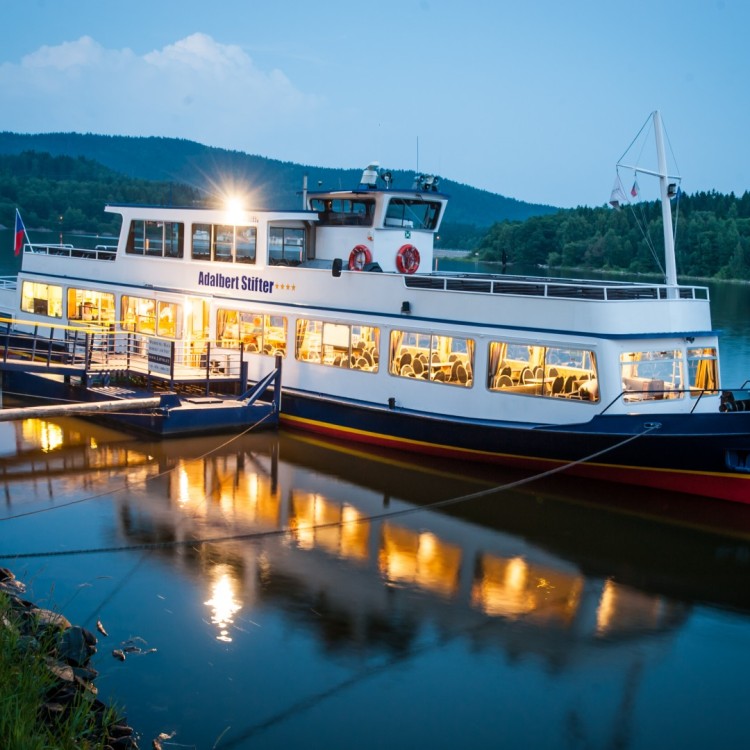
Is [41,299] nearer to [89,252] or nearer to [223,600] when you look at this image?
[89,252]

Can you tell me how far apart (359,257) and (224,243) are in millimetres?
3719

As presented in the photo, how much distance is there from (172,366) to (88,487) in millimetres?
4466

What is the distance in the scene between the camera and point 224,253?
861 inches

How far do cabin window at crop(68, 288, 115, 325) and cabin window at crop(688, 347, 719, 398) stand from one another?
49.0ft

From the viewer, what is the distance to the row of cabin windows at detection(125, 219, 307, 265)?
2119 centimetres

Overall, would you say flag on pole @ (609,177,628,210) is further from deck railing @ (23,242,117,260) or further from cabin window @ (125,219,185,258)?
deck railing @ (23,242,117,260)

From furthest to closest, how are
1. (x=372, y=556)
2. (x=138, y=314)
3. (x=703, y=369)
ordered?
(x=138, y=314), (x=703, y=369), (x=372, y=556)

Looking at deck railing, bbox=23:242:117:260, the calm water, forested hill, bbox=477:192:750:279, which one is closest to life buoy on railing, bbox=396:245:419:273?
the calm water

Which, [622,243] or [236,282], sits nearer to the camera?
[236,282]

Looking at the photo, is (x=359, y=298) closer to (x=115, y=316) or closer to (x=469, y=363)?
(x=469, y=363)

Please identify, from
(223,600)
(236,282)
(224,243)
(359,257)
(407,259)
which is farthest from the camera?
(224,243)

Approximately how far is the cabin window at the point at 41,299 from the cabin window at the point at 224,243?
6.04 metres

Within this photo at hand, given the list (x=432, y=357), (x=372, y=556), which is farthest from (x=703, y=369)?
(x=372, y=556)

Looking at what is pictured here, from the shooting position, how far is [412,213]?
21047mm
